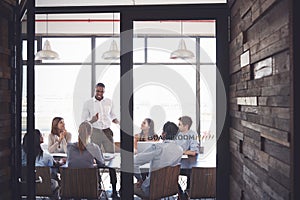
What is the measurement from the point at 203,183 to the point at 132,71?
154 centimetres

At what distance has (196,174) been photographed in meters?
3.99

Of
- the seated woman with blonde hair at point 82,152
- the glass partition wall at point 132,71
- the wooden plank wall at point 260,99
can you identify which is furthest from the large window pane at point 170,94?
the wooden plank wall at point 260,99

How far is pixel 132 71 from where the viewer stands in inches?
126

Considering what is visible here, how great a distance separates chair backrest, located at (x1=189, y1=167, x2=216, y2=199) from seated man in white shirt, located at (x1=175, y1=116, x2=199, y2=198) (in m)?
0.28

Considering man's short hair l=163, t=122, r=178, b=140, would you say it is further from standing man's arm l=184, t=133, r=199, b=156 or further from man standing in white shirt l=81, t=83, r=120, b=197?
man standing in white shirt l=81, t=83, r=120, b=197

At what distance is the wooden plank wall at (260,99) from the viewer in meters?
1.63

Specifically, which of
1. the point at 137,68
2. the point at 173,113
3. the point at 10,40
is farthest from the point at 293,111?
the point at 173,113

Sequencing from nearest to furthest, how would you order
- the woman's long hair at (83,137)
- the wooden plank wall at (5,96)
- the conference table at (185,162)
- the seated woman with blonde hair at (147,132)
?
the wooden plank wall at (5,96) → the seated woman with blonde hair at (147,132) → the conference table at (185,162) → the woman's long hair at (83,137)

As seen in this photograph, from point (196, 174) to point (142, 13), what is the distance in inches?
70.5

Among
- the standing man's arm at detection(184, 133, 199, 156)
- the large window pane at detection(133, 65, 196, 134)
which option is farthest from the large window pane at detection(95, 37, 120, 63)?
the standing man's arm at detection(184, 133, 199, 156)

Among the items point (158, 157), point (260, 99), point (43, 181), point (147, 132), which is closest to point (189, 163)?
point (158, 157)

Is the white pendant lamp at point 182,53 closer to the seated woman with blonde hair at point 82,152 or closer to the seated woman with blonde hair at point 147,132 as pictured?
the seated woman with blonde hair at point 147,132

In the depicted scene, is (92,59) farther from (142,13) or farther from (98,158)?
(142,13)

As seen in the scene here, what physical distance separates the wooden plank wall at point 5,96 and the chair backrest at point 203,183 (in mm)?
1870
